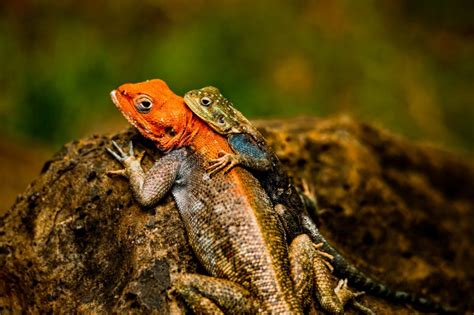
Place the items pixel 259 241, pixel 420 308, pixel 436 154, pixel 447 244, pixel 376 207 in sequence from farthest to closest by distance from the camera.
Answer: pixel 436 154 < pixel 447 244 < pixel 376 207 < pixel 420 308 < pixel 259 241

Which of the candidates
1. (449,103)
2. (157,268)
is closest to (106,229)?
(157,268)

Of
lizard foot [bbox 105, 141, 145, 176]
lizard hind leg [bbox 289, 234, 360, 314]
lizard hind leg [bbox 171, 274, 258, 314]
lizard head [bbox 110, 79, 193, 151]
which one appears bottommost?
lizard hind leg [bbox 171, 274, 258, 314]

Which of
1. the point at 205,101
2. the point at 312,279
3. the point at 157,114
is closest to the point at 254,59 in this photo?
the point at 205,101

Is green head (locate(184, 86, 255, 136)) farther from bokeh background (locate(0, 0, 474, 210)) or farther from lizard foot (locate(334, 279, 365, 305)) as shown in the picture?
bokeh background (locate(0, 0, 474, 210))

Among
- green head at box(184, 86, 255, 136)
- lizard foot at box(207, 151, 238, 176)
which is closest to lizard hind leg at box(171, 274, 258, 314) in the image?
lizard foot at box(207, 151, 238, 176)

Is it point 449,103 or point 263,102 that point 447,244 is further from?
point 449,103

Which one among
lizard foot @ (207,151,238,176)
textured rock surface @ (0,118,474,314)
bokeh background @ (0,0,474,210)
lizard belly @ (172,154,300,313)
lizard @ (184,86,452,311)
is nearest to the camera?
lizard belly @ (172,154,300,313)

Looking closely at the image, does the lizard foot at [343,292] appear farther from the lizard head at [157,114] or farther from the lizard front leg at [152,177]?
the lizard head at [157,114]
